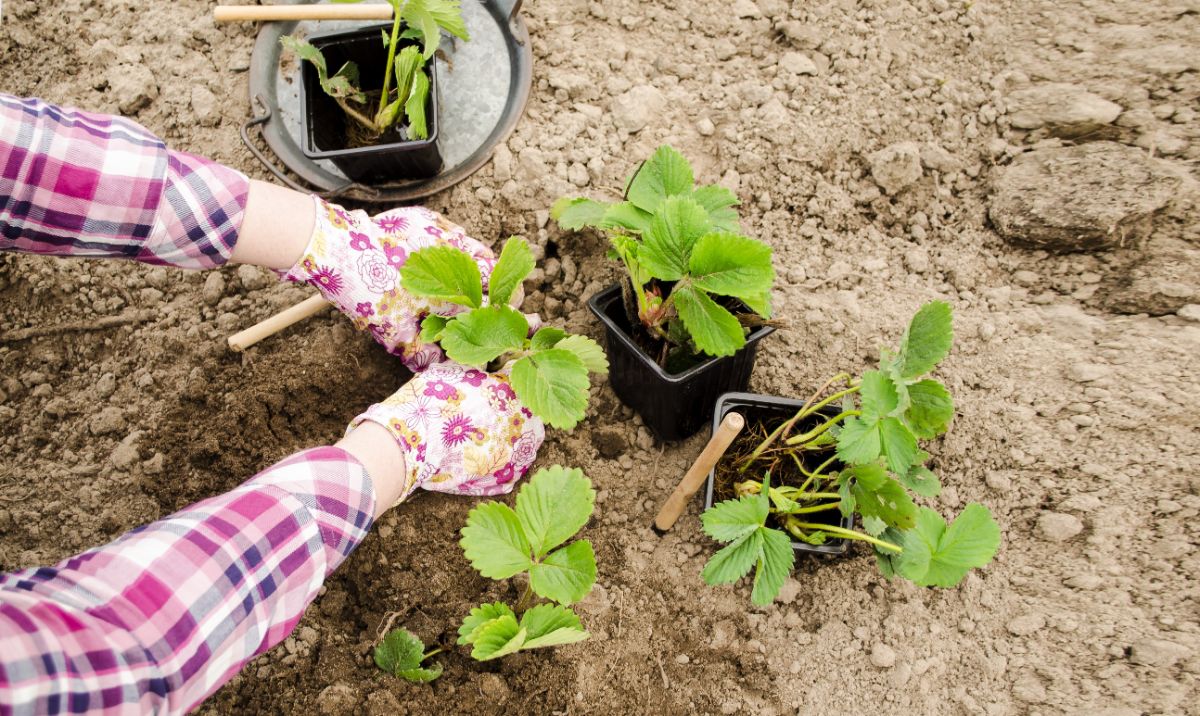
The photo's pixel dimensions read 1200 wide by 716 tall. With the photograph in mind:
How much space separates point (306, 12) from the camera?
143 cm

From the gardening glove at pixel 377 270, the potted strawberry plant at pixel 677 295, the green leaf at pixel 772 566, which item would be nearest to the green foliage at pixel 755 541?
the green leaf at pixel 772 566

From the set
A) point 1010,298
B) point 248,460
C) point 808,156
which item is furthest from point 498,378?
point 1010,298

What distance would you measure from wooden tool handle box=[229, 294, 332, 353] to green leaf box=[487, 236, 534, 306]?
1.49 feet

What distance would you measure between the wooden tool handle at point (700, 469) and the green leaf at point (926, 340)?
0.22 metres

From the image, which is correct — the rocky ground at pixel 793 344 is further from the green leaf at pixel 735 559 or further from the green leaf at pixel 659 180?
the green leaf at pixel 659 180

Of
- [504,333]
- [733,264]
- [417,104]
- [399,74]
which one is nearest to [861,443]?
[733,264]

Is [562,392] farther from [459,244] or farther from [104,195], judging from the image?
[104,195]

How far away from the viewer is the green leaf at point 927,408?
3.06ft

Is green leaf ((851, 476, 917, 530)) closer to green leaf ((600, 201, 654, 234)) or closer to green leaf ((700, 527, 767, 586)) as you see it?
green leaf ((700, 527, 767, 586))

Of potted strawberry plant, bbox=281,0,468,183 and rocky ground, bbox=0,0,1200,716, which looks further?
potted strawberry plant, bbox=281,0,468,183

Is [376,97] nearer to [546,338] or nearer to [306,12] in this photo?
[306,12]

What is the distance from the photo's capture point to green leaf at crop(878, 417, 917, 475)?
3.01 feet

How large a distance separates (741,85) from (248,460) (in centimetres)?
120

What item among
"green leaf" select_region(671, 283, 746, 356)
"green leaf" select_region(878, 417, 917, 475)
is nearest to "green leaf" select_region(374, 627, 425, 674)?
"green leaf" select_region(671, 283, 746, 356)
